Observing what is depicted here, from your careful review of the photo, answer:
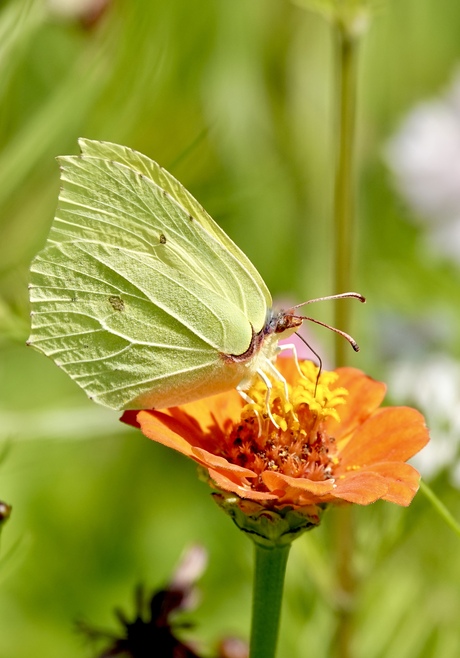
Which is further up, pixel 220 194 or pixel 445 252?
pixel 220 194

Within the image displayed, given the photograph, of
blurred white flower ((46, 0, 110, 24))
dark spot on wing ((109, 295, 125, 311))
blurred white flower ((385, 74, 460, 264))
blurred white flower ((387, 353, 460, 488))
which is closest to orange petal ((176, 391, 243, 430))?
dark spot on wing ((109, 295, 125, 311))

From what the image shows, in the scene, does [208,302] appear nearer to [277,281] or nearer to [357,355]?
[357,355]

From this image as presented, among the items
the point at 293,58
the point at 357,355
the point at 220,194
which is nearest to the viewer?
the point at 220,194

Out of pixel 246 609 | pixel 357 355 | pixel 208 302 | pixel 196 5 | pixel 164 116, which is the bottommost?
pixel 246 609

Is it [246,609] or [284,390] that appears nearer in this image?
[284,390]

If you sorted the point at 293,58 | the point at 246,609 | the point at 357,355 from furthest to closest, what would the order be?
the point at 293,58 < the point at 357,355 < the point at 246,609

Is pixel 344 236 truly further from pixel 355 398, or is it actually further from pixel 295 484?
pixel 295 484

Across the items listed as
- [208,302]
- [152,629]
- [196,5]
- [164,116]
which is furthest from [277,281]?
[152,629]
